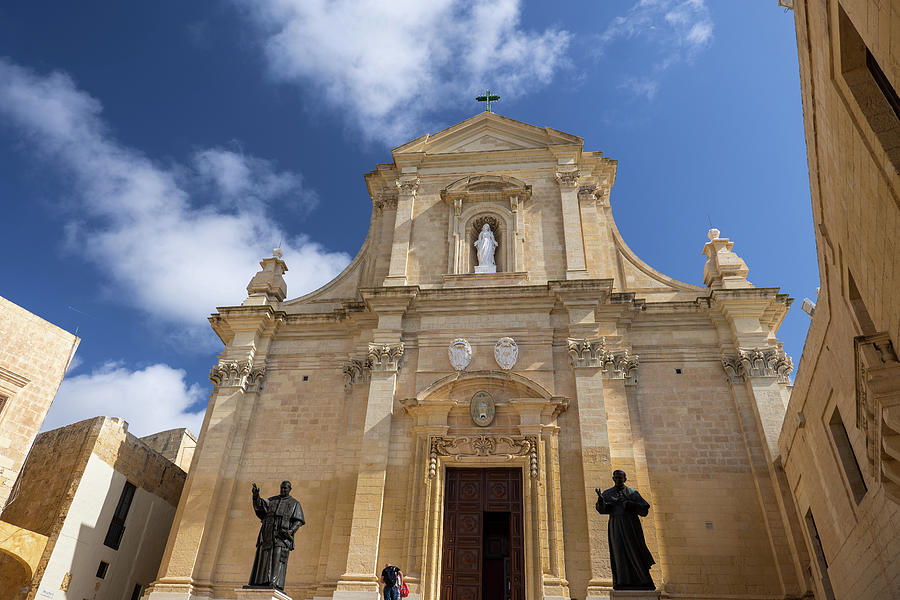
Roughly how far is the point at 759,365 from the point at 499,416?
6514mm

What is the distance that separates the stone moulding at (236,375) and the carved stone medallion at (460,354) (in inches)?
210

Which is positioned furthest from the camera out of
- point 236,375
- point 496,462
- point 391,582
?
point 236,375

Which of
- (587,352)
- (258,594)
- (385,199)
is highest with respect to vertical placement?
(385,199)

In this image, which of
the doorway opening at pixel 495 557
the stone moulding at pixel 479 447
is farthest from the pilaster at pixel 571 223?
the doorway opening at pixel 495 557

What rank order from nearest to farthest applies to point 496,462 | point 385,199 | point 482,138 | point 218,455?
point 496,462
point 218,455
point 385,199
point 482,138

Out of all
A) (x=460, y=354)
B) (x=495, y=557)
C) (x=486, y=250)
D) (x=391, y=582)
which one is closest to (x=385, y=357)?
(x=460, y=354)

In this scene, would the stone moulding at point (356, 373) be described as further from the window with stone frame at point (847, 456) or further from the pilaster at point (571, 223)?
the window with stone frame at point (847, 456)

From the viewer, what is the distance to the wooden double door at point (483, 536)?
45.9ft

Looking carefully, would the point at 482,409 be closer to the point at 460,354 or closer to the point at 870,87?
the point at 460,354

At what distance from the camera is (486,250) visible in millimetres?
19047

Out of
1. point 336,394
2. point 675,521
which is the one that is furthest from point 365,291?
point 675,521

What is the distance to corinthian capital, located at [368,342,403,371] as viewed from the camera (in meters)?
16.6

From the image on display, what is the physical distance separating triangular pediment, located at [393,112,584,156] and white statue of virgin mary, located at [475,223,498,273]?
322cm

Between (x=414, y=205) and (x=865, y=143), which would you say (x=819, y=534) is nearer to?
(x=865, y=143)
